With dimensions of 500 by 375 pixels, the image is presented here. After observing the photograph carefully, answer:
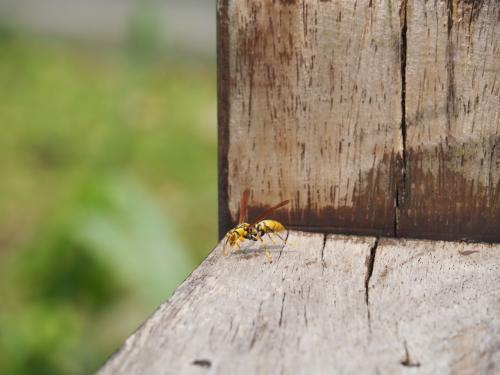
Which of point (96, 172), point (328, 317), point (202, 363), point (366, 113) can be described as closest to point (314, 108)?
point (366, 113)

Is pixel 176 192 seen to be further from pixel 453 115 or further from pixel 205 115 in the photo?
pixel 453 115

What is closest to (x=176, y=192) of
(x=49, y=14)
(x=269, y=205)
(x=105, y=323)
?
(x=105, y=323)

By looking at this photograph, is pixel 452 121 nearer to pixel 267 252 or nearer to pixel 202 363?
pixel 267 252

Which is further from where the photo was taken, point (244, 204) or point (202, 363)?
point (244, 204)

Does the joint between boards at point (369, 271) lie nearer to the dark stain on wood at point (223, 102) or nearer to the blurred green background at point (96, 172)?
the dark stain on wood at point (223, 102)

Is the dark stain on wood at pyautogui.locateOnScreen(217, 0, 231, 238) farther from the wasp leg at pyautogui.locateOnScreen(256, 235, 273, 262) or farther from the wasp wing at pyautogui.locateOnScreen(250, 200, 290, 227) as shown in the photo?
the wasp leg at pyautogui.locateOnScreen(256, 235, 273, 262)

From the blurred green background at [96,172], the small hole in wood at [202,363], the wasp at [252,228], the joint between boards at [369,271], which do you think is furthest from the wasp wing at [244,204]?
the blurred green background at [96,172]

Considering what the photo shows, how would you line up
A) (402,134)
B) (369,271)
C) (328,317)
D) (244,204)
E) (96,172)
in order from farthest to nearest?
(96,172)
(244,204)
(402,134)
(369,271)
(328,317)
